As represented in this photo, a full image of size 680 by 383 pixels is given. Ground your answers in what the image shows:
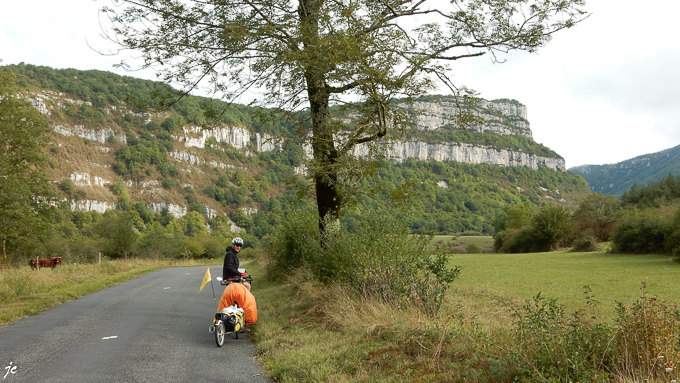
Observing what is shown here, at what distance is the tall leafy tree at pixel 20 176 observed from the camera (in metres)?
24.9

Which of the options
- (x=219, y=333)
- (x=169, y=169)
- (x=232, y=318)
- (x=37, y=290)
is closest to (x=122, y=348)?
(x=219, y=333)

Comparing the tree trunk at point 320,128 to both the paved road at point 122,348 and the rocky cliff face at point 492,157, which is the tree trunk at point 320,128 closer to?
the paved road at point 122,348

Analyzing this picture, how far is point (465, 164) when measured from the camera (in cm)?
13275

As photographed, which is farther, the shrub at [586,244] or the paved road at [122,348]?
the shrub at [586,244]

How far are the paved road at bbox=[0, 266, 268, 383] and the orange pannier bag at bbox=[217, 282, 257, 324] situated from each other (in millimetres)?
440

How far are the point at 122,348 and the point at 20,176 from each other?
25.3m

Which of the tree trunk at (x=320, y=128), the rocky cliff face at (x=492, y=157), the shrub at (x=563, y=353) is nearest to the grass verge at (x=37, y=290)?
the tree trunk at (x=320, y=128)

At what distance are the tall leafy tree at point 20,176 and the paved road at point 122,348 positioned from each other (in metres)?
16.4

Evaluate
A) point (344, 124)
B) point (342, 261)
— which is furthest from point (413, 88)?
point (342, 261)

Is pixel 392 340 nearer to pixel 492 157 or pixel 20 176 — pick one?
pixel 20 176

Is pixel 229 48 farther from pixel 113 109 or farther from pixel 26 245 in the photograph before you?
pixel 113 109

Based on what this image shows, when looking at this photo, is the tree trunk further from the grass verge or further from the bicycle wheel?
the grass verge

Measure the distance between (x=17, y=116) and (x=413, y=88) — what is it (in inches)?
1044

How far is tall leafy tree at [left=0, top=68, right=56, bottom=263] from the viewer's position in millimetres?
24891
